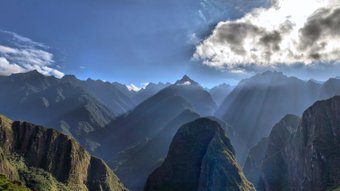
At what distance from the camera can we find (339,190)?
7756 inches

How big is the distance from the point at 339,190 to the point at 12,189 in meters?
141

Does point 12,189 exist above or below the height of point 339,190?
above

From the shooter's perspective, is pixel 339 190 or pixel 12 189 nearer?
pixel 12 189

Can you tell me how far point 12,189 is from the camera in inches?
5886
